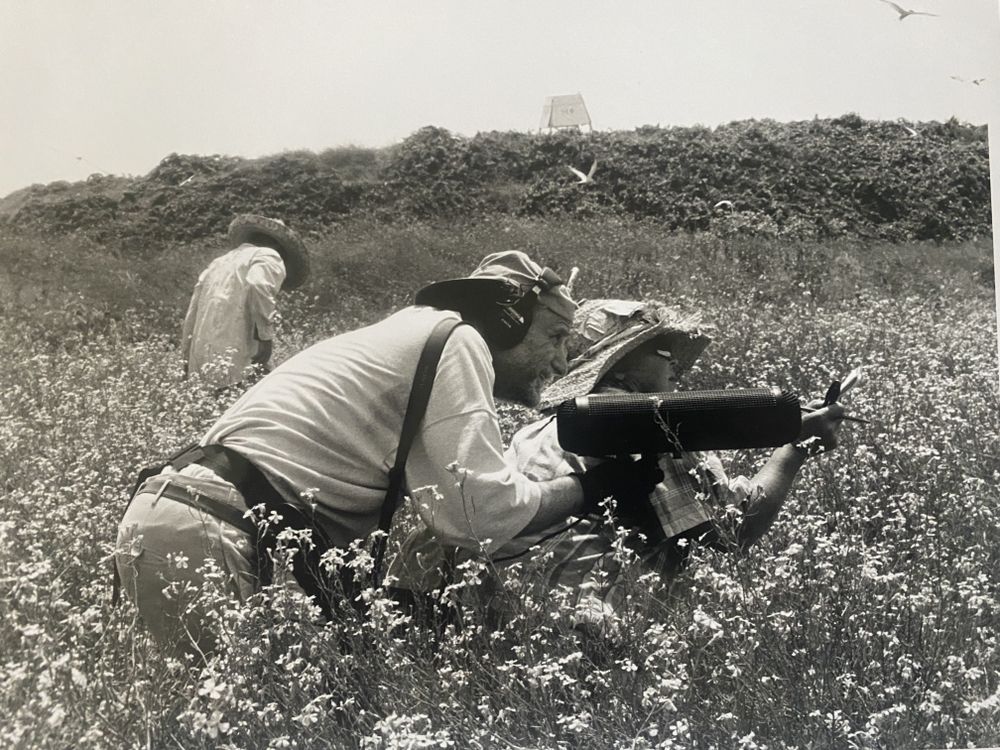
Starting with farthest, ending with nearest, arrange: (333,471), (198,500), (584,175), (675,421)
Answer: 1. (584,175)
2. (675,421)
3. (333,471)
4. (198,500)

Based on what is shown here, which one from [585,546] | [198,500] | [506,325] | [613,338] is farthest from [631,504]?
[198,500]

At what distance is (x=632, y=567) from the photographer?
313 cm

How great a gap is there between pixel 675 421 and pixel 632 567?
475 mm

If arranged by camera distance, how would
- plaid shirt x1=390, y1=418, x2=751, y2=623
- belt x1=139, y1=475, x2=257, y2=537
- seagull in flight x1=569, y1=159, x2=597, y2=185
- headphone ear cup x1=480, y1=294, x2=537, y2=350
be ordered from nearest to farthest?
belt x1=139, y1=475, x2=257, y2=537 → plaid shirt x1=390, y1=418, x2=751, y2=623 → headphone ear cup x1=480, y1=294, x2=537, y2=350 → seagull in flight x1=569, y1=159, x2=597, y2=185

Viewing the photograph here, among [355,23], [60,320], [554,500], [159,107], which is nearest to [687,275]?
[554,500]

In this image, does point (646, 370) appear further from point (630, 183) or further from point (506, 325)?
point (630, 183)

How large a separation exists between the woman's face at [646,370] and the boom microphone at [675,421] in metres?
0.20

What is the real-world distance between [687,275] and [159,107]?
202cm

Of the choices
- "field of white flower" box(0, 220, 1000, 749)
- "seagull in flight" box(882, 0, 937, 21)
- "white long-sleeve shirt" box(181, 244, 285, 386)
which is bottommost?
"field of white flower" box(0, 220, 1000, 749)

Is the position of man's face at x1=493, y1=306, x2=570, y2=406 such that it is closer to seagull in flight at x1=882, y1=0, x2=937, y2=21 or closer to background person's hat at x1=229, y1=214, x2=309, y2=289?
background person's hat at x1=229, y1=214, x2=309, y2=289

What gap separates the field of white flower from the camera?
2826mm

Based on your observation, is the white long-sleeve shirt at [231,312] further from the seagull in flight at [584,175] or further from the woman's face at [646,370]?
the woman's face at [646,370]

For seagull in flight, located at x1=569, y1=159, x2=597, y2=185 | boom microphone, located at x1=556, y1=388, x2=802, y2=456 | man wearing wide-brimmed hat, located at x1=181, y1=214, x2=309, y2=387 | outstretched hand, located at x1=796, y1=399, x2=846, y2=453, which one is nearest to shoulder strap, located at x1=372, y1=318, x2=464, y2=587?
boom microphone, located at x1=556, y1=388, x2=802, y2=456

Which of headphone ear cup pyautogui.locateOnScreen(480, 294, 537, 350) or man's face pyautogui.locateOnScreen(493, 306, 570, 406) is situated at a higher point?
headphone ear cup pyautogui.locateOnScreen(480, 294, 537, 350)
